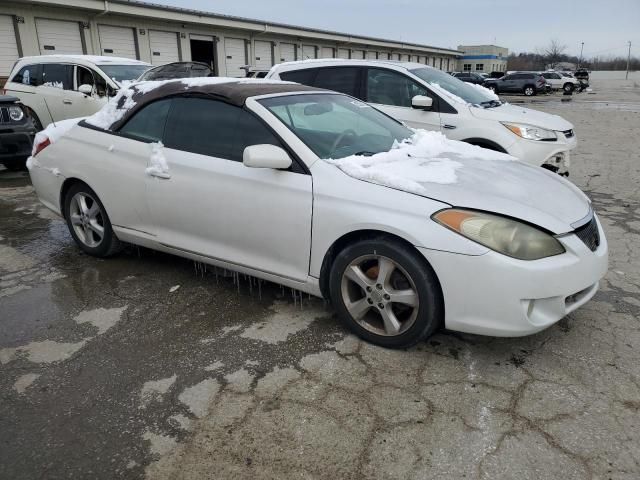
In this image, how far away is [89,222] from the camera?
4.30 metres

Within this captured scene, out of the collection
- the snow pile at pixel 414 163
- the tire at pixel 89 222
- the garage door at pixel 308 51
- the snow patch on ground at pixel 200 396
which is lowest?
the snow patch on ground at pixel 200 396

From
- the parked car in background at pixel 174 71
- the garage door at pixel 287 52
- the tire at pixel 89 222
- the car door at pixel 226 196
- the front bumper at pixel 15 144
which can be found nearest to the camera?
the car door at pixel 226 196

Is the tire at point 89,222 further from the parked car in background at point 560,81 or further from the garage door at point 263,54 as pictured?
the parked car in background at point 560,81

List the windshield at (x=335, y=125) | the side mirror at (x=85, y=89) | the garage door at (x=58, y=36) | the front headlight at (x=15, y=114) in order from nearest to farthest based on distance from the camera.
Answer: the windshield at (x=335, y=125) → the front headlight at (x=15, y=114) → the side mirror at (x=85, y=89) → the garage door at (x=58, y=36)

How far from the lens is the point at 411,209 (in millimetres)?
2723

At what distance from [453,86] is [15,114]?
6423 millimetres

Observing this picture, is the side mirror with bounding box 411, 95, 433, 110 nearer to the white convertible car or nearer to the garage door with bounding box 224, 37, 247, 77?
the white convertible car

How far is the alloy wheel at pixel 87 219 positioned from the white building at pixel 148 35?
1566 centimetres

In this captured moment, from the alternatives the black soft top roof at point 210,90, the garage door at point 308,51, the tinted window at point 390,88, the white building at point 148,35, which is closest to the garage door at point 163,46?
the white building at point 148,35

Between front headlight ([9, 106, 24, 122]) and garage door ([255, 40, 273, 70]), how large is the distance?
847 inches

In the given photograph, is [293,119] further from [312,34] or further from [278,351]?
[312,34]

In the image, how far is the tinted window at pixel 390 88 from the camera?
638 cm

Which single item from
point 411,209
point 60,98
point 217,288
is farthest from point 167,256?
point 60,98

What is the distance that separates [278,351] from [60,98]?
28.8ft
